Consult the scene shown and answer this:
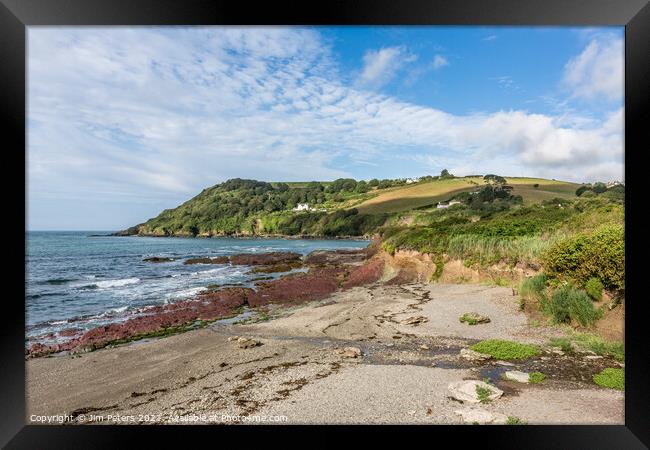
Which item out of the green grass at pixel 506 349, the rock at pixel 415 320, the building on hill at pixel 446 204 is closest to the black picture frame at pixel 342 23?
the green grass at pixel 506 349

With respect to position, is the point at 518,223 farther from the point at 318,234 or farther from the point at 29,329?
the point at 318,234

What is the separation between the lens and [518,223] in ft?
35.5

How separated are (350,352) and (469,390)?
2.02 meters

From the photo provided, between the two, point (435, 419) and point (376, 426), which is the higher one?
point (376, 426)

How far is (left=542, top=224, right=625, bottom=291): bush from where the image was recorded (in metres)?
5.10

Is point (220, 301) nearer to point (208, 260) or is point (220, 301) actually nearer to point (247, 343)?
point (247, 343)

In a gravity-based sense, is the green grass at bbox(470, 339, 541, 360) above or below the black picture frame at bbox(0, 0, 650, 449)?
below

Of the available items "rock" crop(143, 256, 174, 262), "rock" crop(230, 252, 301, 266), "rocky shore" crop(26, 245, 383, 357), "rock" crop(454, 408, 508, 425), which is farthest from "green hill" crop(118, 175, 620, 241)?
"rock" crop(454, 408, 508, 425)

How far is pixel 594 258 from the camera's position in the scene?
5457 millimetres

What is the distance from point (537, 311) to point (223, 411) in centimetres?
593

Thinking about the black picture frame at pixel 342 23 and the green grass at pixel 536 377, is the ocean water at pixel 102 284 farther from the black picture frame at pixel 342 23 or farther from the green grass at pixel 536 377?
the green grass at pixel 536 377

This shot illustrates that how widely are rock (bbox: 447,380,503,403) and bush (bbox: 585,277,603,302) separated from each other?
316 cm

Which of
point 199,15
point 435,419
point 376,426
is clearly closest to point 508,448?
point 435,419

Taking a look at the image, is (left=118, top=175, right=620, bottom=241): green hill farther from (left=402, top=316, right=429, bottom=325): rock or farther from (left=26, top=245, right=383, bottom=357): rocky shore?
(left=402, top=316, right=429, bottom=325): rock
